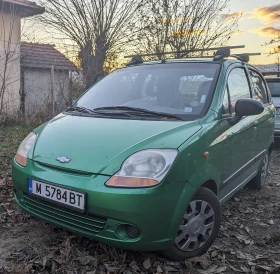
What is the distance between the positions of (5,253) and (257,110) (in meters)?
2.61

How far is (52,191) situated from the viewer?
2.28 metres

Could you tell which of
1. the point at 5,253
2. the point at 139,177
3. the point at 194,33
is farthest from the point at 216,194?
the point at 194,33

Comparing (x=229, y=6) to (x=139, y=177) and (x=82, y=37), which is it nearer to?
(x=82, y=37)

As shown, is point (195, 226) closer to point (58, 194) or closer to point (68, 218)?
point (68, 218)

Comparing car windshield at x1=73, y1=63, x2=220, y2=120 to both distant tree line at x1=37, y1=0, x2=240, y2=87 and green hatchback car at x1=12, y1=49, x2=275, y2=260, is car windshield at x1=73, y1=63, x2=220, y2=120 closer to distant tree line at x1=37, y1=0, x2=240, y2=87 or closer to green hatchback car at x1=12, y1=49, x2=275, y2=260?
green hatchback car at x1=12, y1=49, x2=275, y2=260

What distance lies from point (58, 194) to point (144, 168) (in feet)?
2.22

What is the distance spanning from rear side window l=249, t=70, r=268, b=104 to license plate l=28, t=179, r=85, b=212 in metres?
2.76

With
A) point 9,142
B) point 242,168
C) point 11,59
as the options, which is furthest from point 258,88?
point 11,59

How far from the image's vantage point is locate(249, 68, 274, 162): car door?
3.77m

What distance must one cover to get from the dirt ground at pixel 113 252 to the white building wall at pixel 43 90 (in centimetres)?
630

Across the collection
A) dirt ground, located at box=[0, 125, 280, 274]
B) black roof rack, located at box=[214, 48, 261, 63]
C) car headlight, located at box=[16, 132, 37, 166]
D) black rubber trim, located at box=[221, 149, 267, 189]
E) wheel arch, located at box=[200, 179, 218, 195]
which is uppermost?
black roof rack, located at box=[214, 48, 261, 63]

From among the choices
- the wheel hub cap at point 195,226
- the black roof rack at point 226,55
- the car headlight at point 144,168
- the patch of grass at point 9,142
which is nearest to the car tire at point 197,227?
the wheel hub cap at point 195,226

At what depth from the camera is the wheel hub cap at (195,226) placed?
2414 mm

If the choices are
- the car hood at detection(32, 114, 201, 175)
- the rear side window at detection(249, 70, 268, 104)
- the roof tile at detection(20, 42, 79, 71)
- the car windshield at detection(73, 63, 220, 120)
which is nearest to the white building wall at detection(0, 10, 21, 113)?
the roof tile at detection(20, 42, 79, 71)
